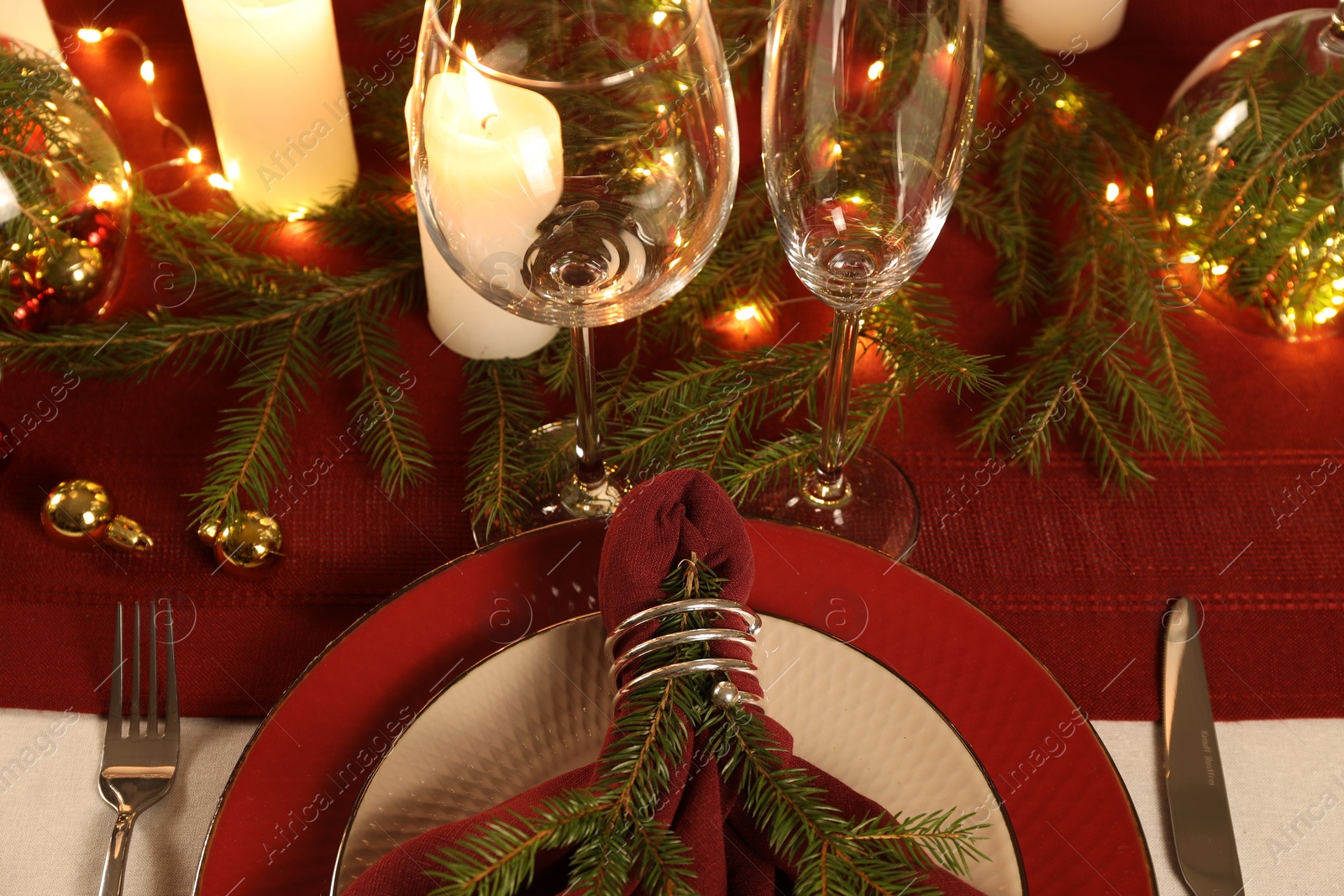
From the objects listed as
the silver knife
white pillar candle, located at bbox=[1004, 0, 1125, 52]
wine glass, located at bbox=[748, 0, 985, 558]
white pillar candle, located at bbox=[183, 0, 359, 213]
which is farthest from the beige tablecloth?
white pillar candle, located at bbox=[1004, 0, 1125, 52]

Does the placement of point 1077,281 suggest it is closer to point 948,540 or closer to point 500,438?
point 948,540

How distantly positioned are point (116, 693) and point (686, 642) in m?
0.29

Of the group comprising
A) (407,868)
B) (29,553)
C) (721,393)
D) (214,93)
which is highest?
(214,93)

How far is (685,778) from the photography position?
390 mm

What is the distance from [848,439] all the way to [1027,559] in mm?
120

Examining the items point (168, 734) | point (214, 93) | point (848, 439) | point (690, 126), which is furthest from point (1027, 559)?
point (214, 93)

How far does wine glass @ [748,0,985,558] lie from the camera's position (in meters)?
0.46

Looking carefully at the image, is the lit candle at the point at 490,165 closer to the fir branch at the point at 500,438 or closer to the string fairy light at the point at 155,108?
the fir branch at the point at 500,438

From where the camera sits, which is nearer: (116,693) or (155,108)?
(116,693)

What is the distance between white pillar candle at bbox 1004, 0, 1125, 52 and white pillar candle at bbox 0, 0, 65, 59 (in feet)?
2.27

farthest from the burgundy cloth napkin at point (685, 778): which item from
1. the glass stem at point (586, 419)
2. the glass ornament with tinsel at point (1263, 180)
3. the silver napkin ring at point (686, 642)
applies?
the glass ornament with tinsel at point (1263, 180)

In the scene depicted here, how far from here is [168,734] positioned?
51cm

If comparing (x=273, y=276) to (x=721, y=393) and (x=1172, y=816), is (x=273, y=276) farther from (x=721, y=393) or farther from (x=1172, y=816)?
(x=1172, y=816)

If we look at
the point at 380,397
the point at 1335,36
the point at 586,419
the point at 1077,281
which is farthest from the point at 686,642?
the point at 1335,36
